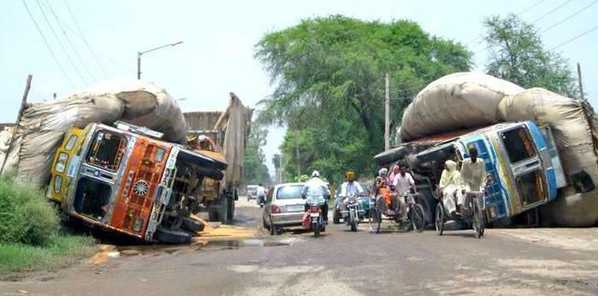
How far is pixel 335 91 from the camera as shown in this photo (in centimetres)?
3816

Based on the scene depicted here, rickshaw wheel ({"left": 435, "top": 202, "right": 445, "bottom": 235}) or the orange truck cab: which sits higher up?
the orange truck cab

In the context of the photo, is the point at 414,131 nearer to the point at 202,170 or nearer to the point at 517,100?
the point at 517,100

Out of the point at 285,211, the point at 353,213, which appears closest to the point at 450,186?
the point at 353,213

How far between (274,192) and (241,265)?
8951 millimetres

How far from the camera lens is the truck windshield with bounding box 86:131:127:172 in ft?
46.1

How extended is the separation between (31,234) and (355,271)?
6.04m

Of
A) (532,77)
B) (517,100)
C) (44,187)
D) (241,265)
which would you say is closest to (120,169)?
(44,187)

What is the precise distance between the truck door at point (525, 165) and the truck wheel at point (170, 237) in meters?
6.99

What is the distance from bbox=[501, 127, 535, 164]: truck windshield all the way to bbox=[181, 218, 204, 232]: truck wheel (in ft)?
24.2

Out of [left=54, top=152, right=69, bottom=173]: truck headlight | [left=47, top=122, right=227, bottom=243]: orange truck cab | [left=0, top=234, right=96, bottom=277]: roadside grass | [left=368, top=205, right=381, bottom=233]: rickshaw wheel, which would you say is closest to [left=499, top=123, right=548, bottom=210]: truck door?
[left=368, top=205, right=381, bottom=233]: rickshaw wheel

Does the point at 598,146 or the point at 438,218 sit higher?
the point at 598,146

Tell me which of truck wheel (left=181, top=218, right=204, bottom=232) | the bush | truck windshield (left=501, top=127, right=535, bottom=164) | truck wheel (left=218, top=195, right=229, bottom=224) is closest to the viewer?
the bush

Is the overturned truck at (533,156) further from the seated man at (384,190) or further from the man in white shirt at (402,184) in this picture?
the seated man at (384,190)

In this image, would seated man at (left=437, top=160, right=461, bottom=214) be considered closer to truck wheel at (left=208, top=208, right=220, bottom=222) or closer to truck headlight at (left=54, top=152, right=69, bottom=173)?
truck headlight at (left=54, top=152, right=69, bottom=173)
